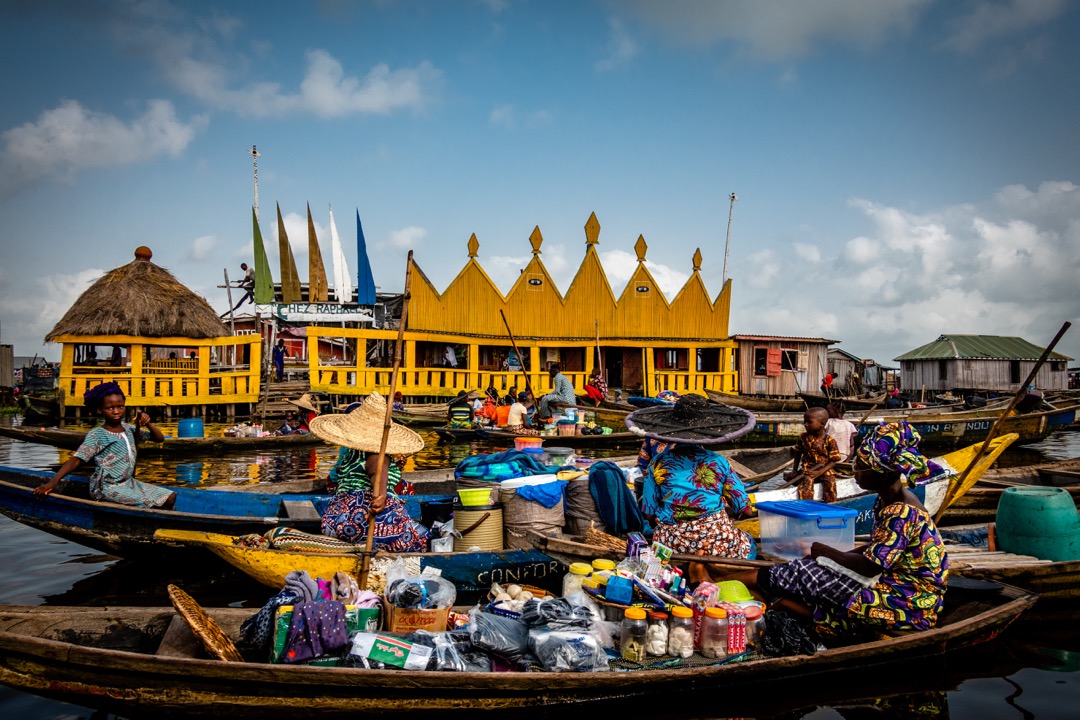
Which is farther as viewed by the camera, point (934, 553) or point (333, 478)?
point (333, 478)

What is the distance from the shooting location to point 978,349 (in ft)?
115

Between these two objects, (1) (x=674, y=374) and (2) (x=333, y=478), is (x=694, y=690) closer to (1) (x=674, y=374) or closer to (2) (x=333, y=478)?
(2) (x=333, y=478)

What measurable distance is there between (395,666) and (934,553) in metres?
3.36

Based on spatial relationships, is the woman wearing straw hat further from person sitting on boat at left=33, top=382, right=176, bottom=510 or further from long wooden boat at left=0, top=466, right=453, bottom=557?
person sitting on boat at left=33, top=382, right=176, bottom=510

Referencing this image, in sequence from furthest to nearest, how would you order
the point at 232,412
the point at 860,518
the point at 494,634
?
the point at 232,412 < the point at 860,518 < the point at 494,634

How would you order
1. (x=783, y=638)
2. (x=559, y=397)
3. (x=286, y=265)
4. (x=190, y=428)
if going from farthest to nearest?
1. (x=286, y=265)
2. (x=559, y=397)
3. (x=190, y=428)
4. (x=783, y=638)

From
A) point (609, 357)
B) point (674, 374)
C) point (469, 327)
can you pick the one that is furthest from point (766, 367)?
point (469, 327)


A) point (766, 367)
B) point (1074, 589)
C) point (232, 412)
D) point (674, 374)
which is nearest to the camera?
point (1074, 589)

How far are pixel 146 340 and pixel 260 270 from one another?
859cm

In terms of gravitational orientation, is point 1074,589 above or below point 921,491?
below

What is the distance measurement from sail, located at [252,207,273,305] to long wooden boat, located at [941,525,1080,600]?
2890 cm

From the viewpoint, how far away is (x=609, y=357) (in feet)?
98.5

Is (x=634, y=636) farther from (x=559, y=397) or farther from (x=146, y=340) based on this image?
(x=146, y=340)

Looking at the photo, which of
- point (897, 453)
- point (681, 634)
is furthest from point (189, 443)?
point (897, 453)
